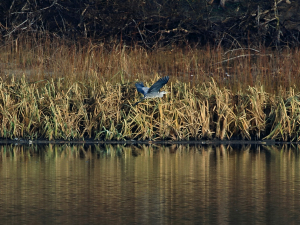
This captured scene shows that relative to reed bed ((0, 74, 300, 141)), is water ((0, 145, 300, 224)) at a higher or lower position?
lower

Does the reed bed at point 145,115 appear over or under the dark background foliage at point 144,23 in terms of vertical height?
under

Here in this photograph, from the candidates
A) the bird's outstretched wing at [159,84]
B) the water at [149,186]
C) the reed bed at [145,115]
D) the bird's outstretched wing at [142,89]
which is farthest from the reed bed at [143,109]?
the water at [149,186]

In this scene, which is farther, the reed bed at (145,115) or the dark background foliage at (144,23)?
the dark background foliage at (144,23)

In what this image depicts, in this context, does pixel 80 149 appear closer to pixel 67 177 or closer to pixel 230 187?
pixel 67 177

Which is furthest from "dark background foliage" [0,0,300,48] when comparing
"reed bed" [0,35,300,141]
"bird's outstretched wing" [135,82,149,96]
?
"bird's outstretched wing" [135,82,149,96]

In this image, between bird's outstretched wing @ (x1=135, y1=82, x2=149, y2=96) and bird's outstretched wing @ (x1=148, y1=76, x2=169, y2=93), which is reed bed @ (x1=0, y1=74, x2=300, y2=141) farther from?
bird's outstretched wing @ (x1=148, y1=76, x2=169, y2=93)

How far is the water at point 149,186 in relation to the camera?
557 cm

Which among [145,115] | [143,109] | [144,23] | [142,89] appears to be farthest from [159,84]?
[144,23]

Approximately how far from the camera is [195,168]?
26.8ft

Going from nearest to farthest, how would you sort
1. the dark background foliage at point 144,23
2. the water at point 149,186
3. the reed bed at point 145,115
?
the water at point 149,186, the reed bed at point 145,115, the dark background foliage at point 144,23

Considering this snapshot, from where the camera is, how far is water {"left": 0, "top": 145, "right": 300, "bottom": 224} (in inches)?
219

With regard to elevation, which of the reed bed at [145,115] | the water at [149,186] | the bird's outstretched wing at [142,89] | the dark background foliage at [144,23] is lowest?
the water at [149,186]

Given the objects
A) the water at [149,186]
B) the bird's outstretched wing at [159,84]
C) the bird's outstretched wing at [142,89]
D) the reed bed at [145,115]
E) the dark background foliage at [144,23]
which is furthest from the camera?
the dark background foliage at [144,23]

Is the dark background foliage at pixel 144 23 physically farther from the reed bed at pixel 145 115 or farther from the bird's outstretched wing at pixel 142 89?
the bird's outstretched wing at pixel 142 89
